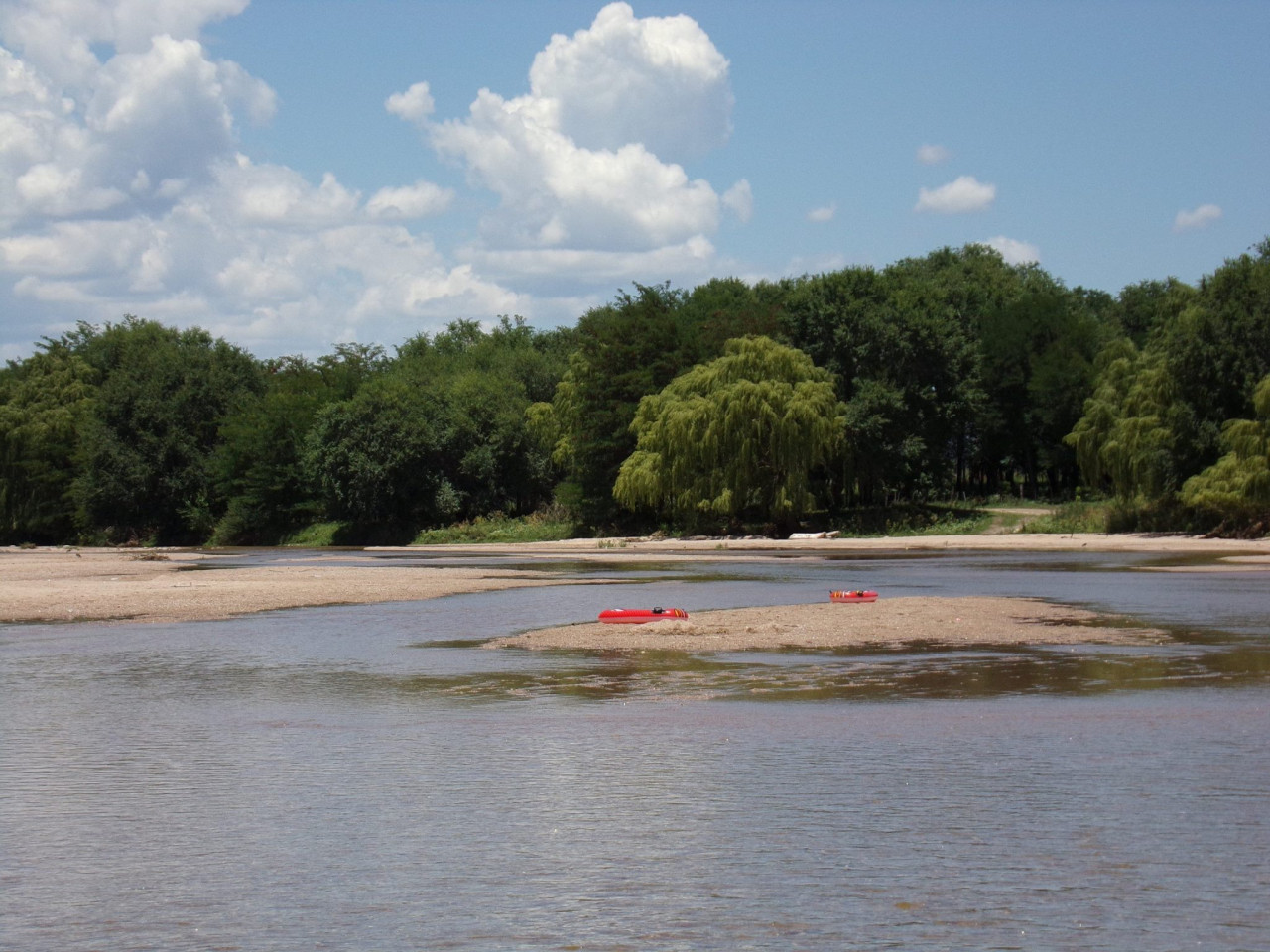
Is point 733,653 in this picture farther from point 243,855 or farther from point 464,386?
point 464,386

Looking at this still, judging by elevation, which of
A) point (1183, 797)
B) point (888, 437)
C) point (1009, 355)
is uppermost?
point (1009, 355)

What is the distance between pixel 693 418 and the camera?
74.5m

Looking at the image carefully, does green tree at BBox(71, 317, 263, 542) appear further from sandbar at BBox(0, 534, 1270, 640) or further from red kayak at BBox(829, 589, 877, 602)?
red kayak at BBox(829, 589, 877, 602)

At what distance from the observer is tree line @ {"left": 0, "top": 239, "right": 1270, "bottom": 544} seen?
2559 inches

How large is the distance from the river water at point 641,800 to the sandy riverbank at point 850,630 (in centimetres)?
157

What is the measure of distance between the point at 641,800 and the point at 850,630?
633 inches

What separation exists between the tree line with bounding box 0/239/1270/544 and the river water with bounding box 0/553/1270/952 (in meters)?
39.6

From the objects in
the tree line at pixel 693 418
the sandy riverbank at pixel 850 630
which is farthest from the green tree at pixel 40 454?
the sandy riverbank at pixel 850 630

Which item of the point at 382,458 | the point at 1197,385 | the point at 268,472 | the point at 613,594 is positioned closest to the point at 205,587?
the point at 613,594

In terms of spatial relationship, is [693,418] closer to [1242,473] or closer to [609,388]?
[609,388]

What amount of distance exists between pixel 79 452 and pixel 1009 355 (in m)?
70.1

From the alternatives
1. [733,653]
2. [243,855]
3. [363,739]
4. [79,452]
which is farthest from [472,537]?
[243,855]

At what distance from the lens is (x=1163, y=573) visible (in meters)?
47.1

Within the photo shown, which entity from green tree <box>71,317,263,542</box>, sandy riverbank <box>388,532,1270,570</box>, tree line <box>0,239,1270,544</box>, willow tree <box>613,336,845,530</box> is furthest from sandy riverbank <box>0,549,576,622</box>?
green tree <box>71,317,263,542</box>
